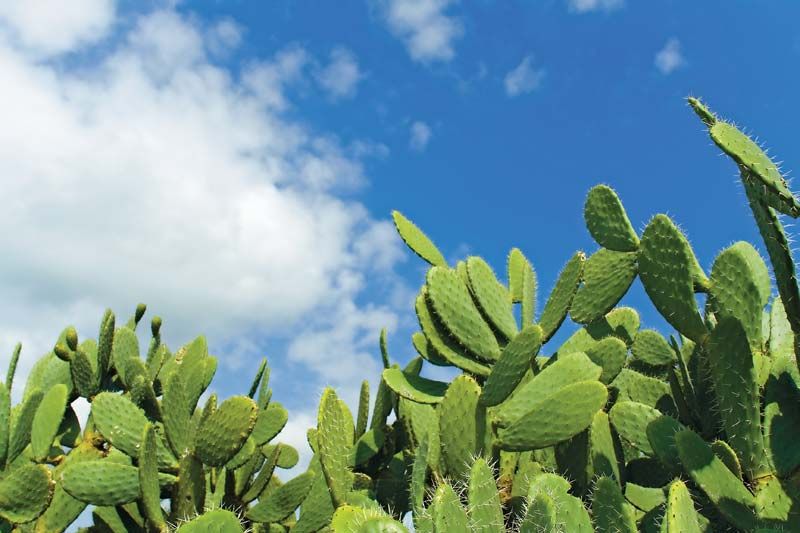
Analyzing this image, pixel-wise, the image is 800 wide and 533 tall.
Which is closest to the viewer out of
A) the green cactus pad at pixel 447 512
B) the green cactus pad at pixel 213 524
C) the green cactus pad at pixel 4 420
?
the green cactus pad at pixel 447 512

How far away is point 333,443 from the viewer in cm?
275

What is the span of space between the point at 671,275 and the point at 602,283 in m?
0.52

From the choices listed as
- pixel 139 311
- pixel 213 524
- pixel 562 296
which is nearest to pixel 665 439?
pixel 562 296

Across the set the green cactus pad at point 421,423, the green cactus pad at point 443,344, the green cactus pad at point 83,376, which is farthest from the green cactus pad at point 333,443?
the green cactus pad at point 83,376

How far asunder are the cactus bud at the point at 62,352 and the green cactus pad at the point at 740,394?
12.3 feet

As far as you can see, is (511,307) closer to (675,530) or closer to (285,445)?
(675,530)

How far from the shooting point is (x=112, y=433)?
356 cm

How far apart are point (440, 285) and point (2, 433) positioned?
2.50 m

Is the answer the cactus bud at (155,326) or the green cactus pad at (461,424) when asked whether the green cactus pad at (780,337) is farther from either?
the cactus bud at (155,326)

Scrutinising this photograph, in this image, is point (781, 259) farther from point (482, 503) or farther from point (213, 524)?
point (213, 524)

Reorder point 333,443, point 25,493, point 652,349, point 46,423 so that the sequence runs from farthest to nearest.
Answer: point 46,423 < point 652,349 < point 25,493 < point 333,443

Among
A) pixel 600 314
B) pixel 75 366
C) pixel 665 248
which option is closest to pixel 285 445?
pixel 75 366

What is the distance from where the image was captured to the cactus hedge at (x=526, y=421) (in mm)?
2297

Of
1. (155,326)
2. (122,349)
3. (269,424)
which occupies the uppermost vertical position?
(155,326)
